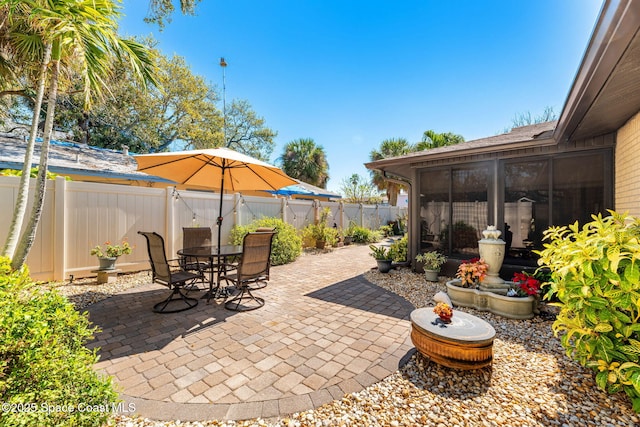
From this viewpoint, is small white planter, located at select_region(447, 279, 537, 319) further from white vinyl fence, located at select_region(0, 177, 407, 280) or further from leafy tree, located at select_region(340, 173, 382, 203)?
leafy tree, located at select_region(340, 173, 382, 203)

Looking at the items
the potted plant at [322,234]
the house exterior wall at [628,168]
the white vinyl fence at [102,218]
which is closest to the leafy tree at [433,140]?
the potted plant at [322,234]


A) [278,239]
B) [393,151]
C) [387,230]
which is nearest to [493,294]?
[278,239]

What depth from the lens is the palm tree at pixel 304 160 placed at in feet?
61.1

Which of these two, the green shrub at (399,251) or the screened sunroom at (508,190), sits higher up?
the screened sunroom at (508,190)

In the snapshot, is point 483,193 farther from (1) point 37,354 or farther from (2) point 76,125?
(2) point 76,125

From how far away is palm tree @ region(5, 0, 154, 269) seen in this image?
11.7 feet

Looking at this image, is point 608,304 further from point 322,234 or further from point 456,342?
point 322,234

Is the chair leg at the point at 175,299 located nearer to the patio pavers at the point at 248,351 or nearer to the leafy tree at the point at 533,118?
the patio pavers at the point at 248,351

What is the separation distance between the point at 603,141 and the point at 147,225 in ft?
30.2

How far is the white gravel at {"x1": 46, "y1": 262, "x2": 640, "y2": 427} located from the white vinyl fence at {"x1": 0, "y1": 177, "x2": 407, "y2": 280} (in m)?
4.77

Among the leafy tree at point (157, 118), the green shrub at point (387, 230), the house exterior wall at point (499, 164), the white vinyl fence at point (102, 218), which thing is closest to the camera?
the house exterior wall at point (499, 164)

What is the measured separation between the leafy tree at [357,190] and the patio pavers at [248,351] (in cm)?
1477

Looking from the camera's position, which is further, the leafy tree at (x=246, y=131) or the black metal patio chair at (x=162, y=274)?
the leafy tree at (x=246, y=131)

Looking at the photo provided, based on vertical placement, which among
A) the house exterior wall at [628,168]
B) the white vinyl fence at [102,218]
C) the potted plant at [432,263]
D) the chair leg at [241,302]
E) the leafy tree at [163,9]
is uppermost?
the leafy tree at [163,9]
